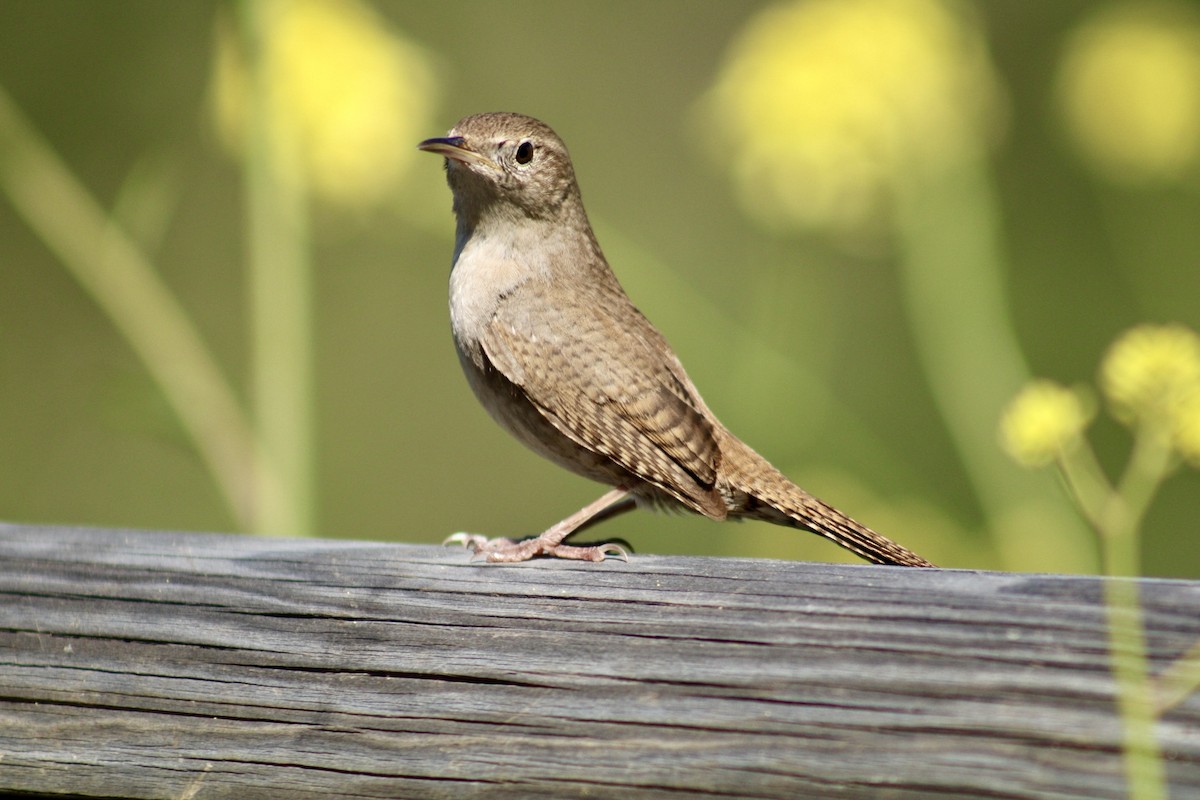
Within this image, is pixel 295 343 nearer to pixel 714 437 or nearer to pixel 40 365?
pixel 714 437

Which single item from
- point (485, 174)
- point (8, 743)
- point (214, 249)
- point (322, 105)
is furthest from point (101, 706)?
point (214, 249)

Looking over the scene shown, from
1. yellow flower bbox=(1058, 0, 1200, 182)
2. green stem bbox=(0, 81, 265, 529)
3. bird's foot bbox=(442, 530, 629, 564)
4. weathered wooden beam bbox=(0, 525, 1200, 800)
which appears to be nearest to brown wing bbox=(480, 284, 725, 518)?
bird's foot bbox=(442, 530, 629, 564)

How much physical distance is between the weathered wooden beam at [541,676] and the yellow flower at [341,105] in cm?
153

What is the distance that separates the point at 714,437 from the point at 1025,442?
4.56 ft

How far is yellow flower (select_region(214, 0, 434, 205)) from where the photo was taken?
142 inches

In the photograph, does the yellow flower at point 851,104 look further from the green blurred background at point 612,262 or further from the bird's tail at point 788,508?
→ the bird's tail at point 788,508

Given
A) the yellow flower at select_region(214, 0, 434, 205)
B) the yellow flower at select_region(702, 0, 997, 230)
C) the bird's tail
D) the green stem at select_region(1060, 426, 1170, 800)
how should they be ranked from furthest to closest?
the yellow flower at select_region(214, 0, 434, 205)
the yellow flower at select_region(702, 0, 997, 230)
the bird's tail
the green stem at select_region(1060, 426, 1170, 800)

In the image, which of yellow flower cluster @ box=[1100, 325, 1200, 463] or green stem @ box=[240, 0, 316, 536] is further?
green stem @ box=[240, 0, 316, 536]

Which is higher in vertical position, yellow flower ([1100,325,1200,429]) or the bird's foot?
yellow flower ([1100,325,1200,429])

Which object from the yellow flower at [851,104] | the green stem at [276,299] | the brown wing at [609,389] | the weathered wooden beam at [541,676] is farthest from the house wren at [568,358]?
the weathered wooden beam at [541,676]

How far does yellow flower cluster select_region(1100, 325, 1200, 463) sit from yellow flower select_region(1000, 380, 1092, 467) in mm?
67

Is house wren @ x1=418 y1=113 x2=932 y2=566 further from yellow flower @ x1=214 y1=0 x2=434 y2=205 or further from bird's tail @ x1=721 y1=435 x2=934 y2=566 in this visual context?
yellow flower @ x1=214 y1=0 x2=434 y2=205

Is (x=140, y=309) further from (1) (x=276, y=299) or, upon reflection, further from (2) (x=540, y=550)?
(2) (x=540, y=550)

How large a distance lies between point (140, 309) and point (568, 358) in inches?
37.4
